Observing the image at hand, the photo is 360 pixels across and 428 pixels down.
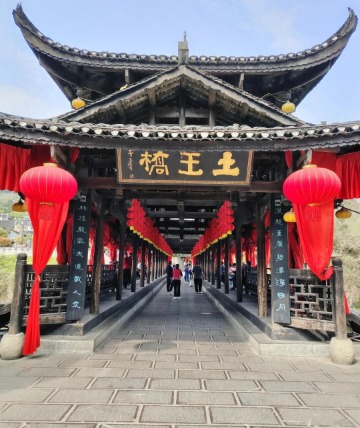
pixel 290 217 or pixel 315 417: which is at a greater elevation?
pixel 290 217

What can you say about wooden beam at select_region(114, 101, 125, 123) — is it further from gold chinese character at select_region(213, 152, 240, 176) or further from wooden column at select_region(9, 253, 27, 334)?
wooden column at select_region(9, 253, 27, 334)

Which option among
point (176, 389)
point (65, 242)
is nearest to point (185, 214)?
point (65, 242)

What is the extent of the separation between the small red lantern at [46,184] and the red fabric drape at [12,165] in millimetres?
1502

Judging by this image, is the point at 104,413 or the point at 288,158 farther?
the point at 288,158

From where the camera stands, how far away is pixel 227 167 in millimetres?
6434

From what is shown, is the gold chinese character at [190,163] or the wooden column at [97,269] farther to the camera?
the wooden column at [97,269]

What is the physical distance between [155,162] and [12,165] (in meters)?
3.14

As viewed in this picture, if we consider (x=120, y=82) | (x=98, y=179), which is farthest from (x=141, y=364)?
(x=120, y=82)

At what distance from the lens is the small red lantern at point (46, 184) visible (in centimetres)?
511

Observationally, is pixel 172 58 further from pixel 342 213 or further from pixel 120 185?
pixel 342 213

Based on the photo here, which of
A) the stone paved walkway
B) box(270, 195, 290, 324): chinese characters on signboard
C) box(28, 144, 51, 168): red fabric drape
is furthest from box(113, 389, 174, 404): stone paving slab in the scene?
box(28, 144, 51, 168): red fabric drape

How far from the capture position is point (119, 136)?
6098 mm

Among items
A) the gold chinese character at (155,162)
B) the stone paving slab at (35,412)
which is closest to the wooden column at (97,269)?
the gold chinese character at (155,162)

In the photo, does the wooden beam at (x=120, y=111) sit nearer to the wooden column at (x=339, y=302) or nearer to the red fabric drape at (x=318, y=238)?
the red fabric drape at (x=318, y=238)
